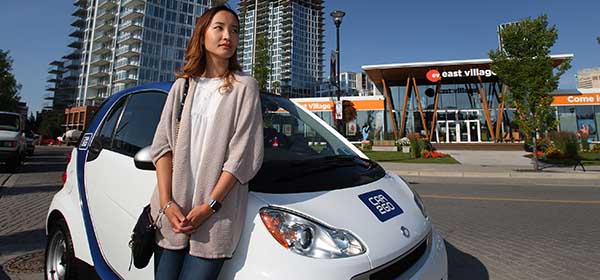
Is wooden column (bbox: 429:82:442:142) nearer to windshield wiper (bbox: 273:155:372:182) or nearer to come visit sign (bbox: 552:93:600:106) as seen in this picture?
come visit sign (bbox: 552:93:600:106)

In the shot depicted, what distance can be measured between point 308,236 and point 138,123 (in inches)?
59.8

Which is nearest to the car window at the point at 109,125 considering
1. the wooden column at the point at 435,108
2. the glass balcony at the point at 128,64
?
the wooden column at the point at 435,108

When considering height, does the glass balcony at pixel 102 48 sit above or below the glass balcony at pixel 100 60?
above

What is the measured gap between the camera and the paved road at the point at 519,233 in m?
3.23

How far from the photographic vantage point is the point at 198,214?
1.32 meters

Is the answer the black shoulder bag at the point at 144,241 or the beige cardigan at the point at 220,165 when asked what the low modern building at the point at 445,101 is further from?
the black shoulder bag at the point at 144,241

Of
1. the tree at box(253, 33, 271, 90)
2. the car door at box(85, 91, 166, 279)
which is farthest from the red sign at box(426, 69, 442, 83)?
the car door at box(85, 91, 166, 279)

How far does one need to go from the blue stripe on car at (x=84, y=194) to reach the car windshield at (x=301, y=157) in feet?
2.54

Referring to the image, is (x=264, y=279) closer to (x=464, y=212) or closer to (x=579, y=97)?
(x=464, y=212)

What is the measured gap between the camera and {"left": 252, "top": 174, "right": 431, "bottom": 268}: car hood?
146cm

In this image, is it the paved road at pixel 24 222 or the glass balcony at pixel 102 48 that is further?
the glass balcony at pixel 102 48

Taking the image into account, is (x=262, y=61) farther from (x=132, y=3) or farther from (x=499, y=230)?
(x=132, y=3)

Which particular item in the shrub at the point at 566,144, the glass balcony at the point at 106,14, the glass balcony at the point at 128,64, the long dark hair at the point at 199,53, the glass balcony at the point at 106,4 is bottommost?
the long dark hair at the point at 199,53

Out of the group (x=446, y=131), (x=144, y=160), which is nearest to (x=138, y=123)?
(x=144, y=160)
